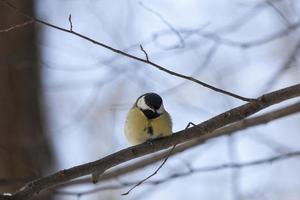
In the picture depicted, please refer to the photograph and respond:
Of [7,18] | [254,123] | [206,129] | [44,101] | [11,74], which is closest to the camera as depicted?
[206,129]

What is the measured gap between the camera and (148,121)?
2.45 m

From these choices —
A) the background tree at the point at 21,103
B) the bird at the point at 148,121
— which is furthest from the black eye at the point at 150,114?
the background tree at the point at 21,103

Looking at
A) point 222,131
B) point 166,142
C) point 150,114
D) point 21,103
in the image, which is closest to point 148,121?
point 150,114

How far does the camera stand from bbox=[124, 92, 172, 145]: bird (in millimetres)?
2384

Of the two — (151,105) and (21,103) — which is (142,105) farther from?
(21,103)

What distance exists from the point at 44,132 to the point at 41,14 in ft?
2.61

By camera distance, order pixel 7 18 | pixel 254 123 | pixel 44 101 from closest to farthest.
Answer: pixel 254 123 → pixel 7 18 → pixel 44 101

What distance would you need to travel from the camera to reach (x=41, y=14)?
362 cm

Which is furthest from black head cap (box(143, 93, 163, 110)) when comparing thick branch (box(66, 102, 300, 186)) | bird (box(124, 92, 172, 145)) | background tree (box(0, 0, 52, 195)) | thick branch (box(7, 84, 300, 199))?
background tree (box(0, 0, 52, 195))

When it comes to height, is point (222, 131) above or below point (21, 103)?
below

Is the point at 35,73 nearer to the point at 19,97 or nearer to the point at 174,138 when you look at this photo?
the point at 19,97

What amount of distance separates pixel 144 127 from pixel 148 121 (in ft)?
0.12

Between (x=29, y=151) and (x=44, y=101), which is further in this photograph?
(x=44, y=101)

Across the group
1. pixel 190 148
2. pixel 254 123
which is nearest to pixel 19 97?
pixel 190 148
